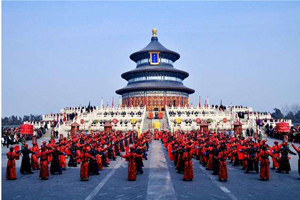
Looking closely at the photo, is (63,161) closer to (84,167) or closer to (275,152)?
(84,167)

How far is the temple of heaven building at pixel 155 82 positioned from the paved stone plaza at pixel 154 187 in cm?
4578

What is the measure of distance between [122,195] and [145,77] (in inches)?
2192

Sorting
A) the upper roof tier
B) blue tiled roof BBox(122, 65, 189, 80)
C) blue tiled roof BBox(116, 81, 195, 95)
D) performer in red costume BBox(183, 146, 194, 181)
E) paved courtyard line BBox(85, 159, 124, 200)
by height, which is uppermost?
the upper roof tier

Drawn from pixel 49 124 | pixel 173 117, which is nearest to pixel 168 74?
pixel 173 117

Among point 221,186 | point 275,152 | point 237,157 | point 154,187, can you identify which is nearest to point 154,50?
point 237,157

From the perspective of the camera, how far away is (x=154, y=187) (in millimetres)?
11625

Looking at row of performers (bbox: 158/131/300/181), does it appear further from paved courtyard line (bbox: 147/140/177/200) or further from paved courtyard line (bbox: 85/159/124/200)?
paved courtyard line (bbox: 85/159/124/200)

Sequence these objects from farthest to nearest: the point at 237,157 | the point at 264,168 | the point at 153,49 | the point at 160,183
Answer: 1. the point at 153,49
2. the point at 237,157
3. the point at 264,168
4. the point at 160,183

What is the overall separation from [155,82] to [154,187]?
52.7 m

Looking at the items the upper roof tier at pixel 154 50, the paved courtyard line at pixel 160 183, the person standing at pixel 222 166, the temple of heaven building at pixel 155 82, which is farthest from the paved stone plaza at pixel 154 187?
the upper roof tier at pixel 154 50

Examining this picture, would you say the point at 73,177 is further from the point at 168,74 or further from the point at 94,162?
the point at 168,74

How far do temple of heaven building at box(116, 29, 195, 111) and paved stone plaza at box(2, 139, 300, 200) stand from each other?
45.8 m

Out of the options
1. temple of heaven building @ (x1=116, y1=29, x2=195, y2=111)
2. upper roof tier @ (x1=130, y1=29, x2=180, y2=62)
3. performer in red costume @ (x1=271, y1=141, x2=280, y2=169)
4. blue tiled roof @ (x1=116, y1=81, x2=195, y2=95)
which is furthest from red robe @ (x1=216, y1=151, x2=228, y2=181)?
upper roof tier @ (x1=130, y1=29, x2=180, y2=62)

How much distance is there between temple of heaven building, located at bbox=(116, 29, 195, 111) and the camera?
6206 centimetres
